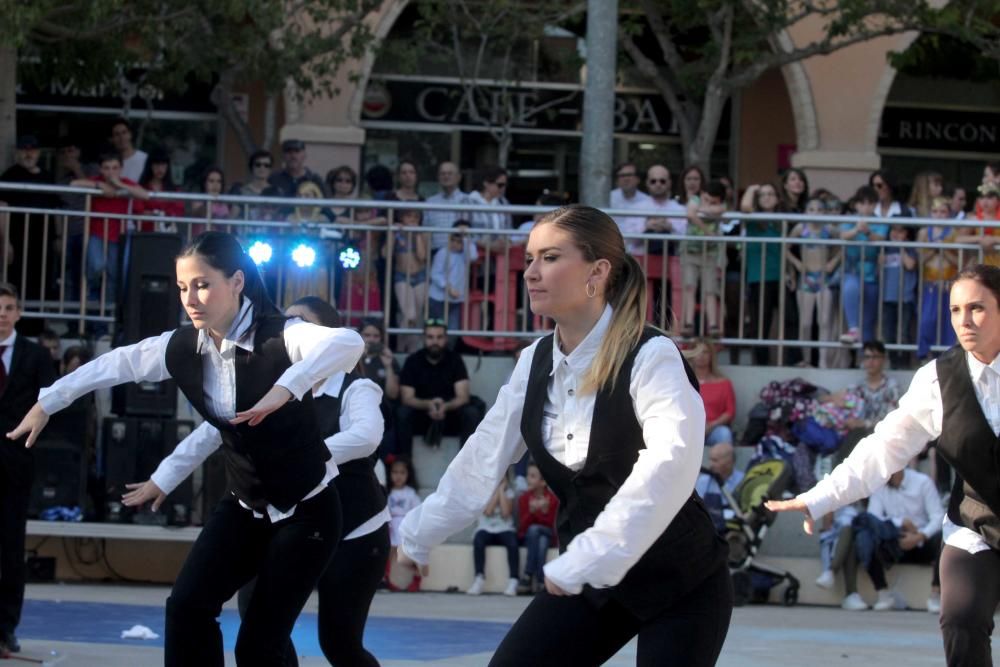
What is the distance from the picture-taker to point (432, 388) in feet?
44.4

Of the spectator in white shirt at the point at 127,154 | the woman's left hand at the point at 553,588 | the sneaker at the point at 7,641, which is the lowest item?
the sneaker at the point at 7,641

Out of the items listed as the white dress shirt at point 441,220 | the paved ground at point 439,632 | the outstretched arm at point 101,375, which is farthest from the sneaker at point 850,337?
the outstretched arm at point 101,375

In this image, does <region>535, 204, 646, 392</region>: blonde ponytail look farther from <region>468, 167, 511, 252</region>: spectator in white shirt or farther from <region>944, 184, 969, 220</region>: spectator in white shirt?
<region>944, 184, 969, 220</region>: spectator in white shirt

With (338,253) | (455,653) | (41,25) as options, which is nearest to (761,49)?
(338,253)

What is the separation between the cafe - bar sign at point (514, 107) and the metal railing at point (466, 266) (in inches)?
285

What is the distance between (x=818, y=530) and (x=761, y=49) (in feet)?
24.6

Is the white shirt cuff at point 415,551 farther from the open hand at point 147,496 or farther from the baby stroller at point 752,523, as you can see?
the baby stroller at point 752,523

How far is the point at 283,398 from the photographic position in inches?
208

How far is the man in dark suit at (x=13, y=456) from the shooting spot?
8594 mm

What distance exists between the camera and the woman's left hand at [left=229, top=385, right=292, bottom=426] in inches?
204

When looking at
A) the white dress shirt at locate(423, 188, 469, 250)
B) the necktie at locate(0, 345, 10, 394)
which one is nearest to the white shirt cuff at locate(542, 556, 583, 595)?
the necktie at locate(0, 345, 10, 394)

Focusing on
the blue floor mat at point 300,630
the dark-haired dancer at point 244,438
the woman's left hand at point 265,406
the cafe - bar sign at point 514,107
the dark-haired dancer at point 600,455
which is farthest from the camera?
the cafe - bar sign at point 514,107

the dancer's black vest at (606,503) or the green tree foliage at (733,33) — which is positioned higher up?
the green tree foliage at (733,33)

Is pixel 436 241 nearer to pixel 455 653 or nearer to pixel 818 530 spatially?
pixel 818 530
